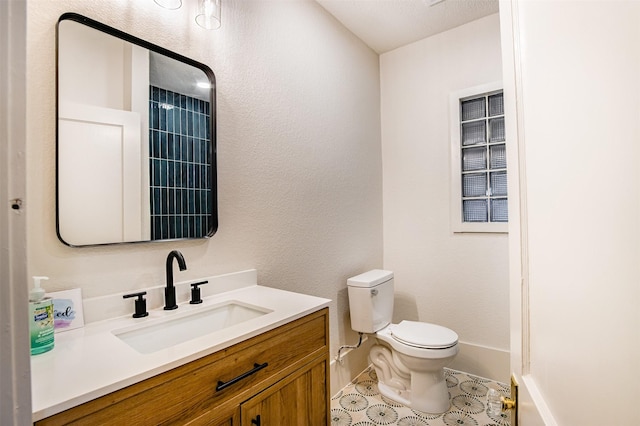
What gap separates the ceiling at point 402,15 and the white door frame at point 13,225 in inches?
88.2

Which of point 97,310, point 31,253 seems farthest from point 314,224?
point 31,253

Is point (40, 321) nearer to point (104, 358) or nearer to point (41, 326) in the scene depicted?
point (41, 326)

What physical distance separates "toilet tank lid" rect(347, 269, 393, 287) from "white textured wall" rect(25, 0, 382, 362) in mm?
104

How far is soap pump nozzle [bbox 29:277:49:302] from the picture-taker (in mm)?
905

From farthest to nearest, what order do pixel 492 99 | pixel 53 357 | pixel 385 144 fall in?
pixel 385 144 → pixel 492 99 → pixel 53 357

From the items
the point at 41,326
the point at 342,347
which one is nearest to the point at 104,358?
the point at 41,326

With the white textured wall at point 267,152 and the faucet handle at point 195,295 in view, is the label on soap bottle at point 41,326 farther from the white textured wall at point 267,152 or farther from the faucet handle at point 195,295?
the faucet handle at point 195,295

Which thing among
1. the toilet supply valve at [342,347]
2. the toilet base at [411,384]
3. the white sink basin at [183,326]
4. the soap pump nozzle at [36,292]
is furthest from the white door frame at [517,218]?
the toilet supply valve at [342,347]

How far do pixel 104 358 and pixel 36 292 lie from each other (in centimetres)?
29

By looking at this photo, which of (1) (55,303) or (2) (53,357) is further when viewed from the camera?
(1) (55,303)

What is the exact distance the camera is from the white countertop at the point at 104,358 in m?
0.68

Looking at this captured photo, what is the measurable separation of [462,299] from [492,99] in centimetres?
154

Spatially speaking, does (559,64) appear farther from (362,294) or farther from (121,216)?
(362,294)

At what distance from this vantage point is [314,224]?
205cm
